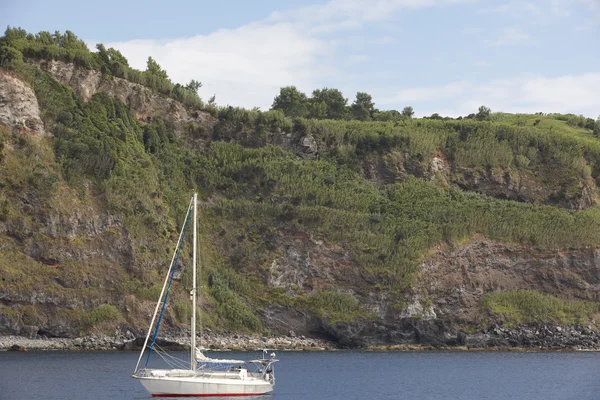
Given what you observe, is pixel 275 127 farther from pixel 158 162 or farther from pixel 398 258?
pixel 398 258

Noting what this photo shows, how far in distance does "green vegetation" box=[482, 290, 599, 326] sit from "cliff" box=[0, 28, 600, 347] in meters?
0.21

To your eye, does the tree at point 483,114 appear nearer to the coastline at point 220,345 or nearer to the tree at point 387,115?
the tree at point 387,115

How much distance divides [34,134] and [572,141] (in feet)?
217

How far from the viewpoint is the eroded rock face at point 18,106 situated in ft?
338

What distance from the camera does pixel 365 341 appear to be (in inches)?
4090

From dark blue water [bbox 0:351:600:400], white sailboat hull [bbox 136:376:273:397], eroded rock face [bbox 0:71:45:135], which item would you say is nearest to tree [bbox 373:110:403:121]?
dark blue water [bbox 0:351:600:400]

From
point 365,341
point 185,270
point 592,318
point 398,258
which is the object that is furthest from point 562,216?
point 185,270

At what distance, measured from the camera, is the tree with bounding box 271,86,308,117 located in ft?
460

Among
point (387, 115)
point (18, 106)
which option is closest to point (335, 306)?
point (18, 106)

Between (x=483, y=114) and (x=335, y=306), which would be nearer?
(x=335, y=306)

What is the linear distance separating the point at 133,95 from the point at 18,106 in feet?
61.4

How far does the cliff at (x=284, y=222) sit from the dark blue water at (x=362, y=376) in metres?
8.16

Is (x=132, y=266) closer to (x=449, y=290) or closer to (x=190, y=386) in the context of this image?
(x=449, y=290)

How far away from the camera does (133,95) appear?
4737 inches
